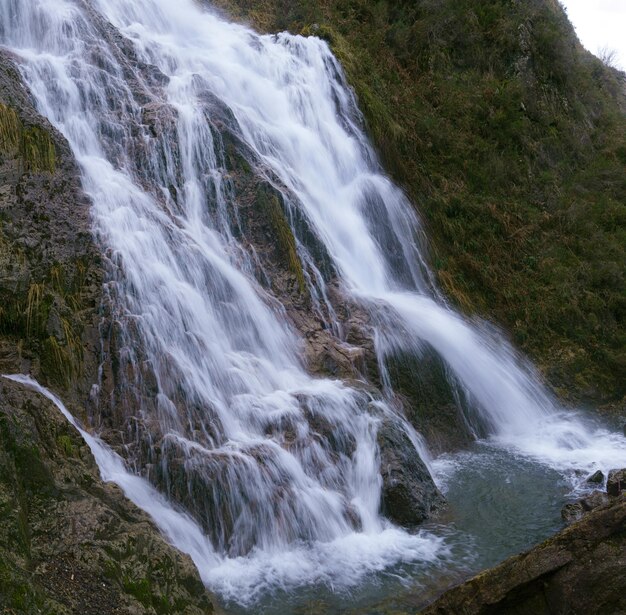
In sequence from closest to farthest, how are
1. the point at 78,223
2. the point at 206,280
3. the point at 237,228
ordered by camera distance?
the point at 78,223
the point at 206,280
the point at 237,228

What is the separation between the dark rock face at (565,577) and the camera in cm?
450

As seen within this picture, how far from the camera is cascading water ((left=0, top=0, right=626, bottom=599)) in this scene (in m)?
7.28

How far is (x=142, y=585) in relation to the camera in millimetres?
5285

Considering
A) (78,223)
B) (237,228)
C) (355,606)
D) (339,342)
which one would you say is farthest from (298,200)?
(355,606)

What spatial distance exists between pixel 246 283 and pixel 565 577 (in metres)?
6.13

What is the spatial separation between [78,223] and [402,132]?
8.37m

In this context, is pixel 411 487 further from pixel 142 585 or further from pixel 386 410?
pixel 142 585

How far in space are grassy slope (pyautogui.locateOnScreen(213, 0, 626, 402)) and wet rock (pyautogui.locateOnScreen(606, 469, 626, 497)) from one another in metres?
4.25

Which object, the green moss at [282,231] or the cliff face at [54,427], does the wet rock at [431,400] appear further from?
the cliff face at [54,427]

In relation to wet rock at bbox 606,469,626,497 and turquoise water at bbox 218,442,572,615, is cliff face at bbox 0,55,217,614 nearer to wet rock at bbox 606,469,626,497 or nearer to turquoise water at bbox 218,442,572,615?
turquoise water at bbox 218,442,572,615

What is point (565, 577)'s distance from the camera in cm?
469

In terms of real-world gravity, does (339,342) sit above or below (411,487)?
above

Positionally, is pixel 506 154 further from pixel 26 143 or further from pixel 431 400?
pixel 26 143

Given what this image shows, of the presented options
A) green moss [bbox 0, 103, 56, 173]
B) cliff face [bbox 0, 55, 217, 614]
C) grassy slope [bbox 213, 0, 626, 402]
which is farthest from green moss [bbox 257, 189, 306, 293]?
grassy slope [bbox 213, 0, 626, 402]
